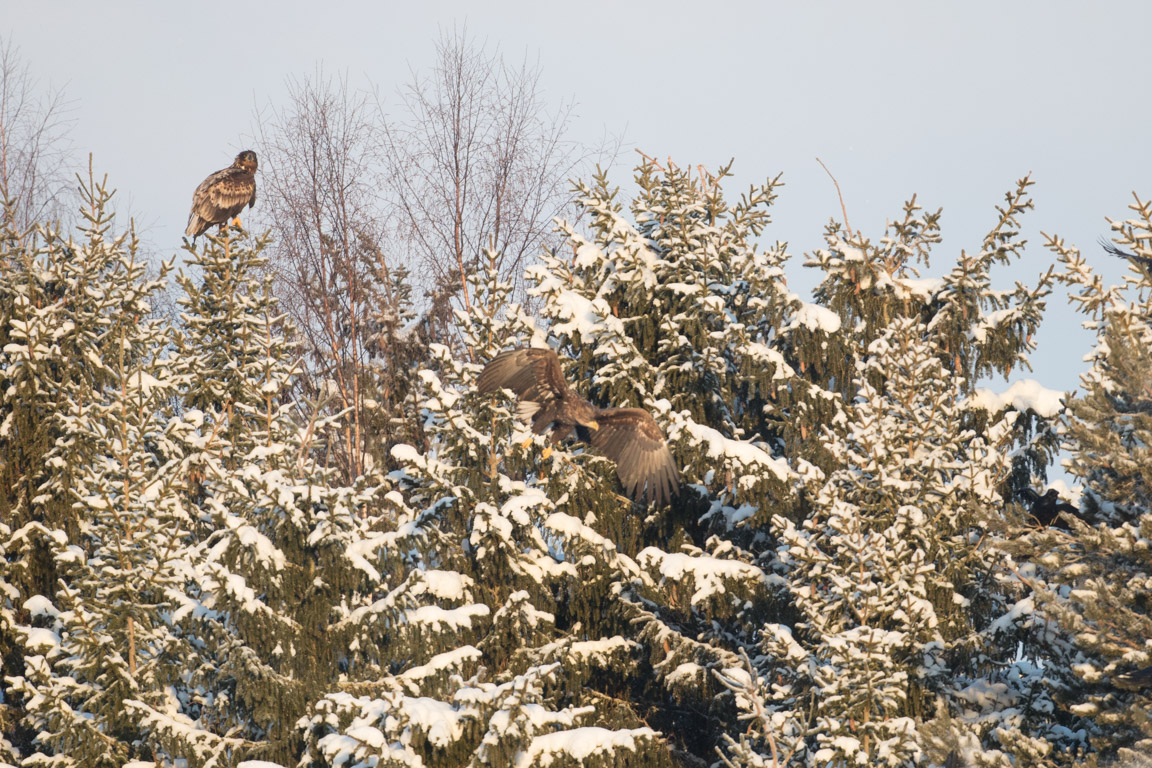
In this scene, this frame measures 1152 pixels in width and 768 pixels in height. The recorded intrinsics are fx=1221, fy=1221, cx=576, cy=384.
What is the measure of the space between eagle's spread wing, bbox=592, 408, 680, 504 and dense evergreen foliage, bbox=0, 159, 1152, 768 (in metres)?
0.41

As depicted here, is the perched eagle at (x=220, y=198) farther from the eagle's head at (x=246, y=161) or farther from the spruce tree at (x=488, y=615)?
the spruce tree at (x=488, y=615)

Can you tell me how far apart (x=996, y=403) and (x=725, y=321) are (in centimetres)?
262

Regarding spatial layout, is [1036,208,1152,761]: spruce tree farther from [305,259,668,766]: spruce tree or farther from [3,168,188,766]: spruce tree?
[3,168,188,766]: spruce tree

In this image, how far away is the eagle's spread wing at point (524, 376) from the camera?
32.5 ft

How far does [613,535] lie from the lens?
1127 centimetres

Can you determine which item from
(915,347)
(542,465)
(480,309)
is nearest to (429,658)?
(542,465)

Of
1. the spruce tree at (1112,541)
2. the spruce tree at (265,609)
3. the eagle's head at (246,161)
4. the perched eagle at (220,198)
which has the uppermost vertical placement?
the eagle's head at (246,161)

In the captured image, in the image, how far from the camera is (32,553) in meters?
10.1

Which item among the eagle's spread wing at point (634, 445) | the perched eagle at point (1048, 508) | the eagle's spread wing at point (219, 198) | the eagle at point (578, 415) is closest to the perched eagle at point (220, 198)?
the eagle's spread wing at point (219, 198)

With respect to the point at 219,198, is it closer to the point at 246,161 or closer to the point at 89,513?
the point at 246,161

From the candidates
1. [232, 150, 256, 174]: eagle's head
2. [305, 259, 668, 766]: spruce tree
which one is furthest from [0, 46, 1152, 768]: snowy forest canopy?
[232, 150, 256, 174]: eagle's head

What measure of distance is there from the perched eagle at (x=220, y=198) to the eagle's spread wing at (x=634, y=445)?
235 inches

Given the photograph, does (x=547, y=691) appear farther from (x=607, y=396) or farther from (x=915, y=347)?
(x=915, y=347)

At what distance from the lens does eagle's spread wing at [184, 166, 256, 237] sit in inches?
546
